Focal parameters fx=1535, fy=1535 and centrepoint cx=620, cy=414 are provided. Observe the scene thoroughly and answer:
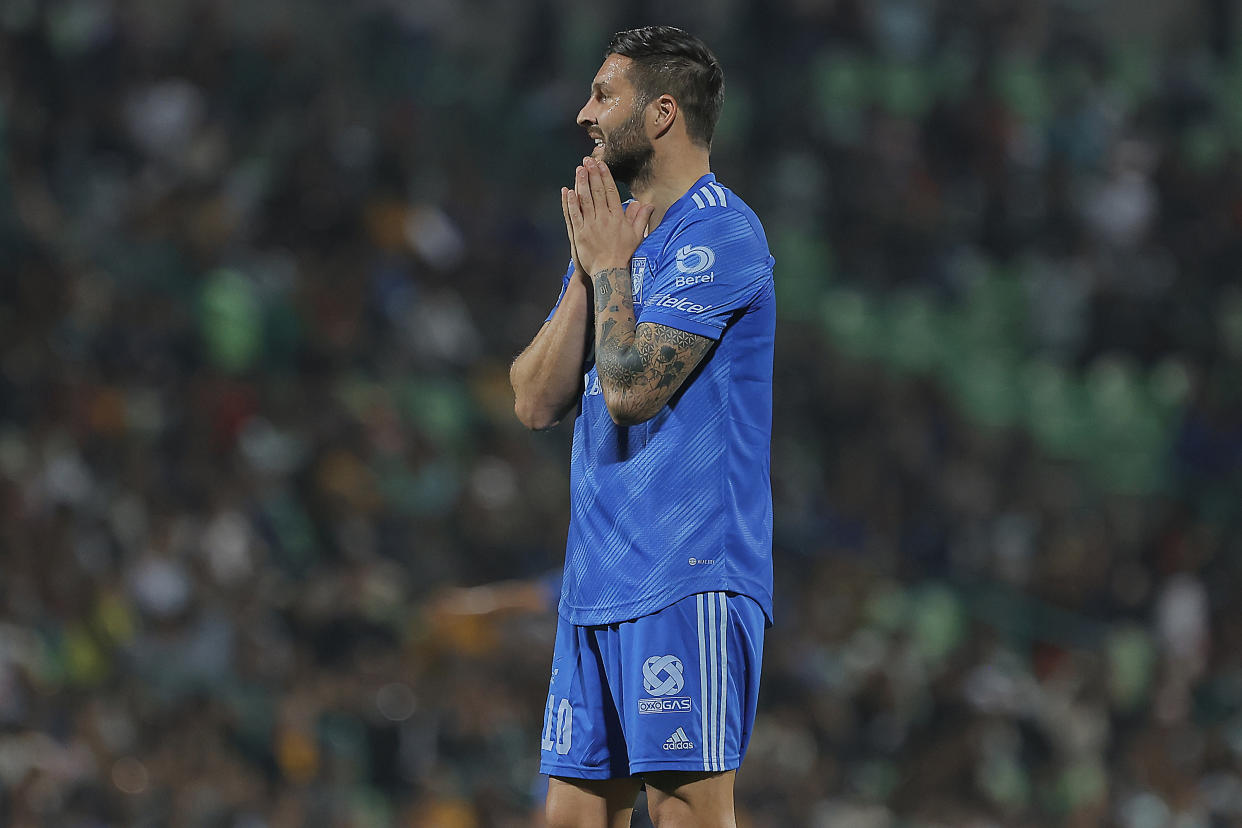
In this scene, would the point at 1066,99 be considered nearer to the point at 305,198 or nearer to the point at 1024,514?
the point at 1024,514

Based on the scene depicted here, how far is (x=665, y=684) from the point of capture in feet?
11.0

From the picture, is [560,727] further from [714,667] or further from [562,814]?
[714,667]

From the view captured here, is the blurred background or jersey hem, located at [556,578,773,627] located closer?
jersey hem, located at [556,578,773,627]

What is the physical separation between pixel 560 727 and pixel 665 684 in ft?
1.18

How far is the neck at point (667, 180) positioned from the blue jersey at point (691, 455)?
1.6 inches

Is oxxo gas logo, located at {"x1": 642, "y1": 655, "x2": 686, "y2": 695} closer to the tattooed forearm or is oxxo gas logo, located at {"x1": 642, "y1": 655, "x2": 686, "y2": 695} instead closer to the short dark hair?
the tattooed forearm


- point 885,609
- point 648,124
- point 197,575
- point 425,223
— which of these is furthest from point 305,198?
point 648,124

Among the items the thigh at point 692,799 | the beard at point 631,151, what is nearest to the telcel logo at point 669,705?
the thigh at point 692,799

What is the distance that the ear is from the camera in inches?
143

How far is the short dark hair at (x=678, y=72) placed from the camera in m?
3.64

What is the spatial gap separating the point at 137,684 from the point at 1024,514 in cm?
642

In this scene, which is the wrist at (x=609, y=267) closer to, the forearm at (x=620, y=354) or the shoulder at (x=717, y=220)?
the forearm at (x=620, y=354)

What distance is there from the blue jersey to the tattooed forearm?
34 millimetres

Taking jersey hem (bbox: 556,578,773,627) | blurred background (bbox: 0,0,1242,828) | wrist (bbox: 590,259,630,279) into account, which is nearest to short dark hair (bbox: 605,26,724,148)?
wrist (bbox: 590,259,630,279)
